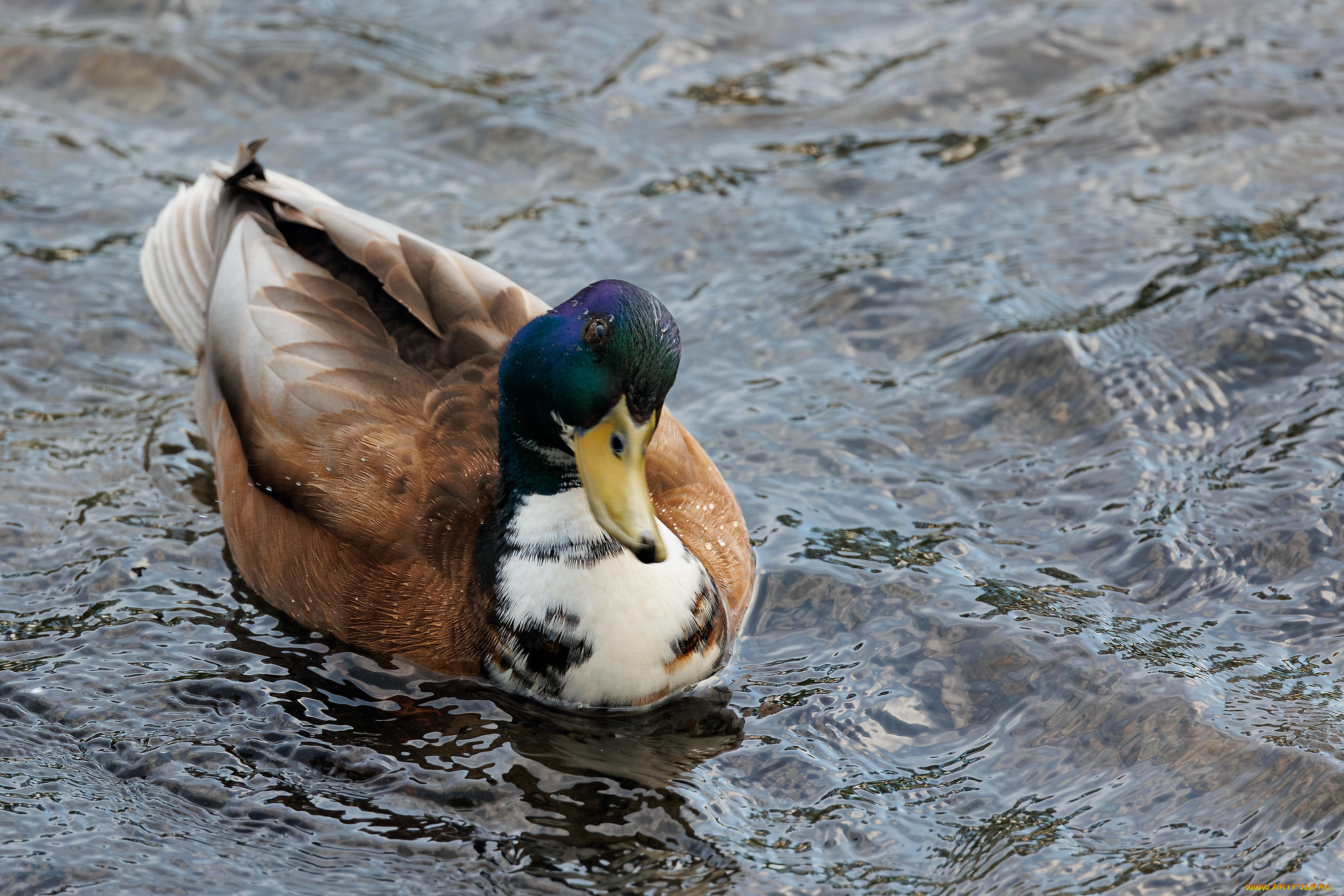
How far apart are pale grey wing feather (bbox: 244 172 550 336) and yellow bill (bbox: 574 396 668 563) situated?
1215mm

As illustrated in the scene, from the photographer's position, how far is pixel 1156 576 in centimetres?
603

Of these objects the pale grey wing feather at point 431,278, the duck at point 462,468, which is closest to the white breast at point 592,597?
the duck at point 462,468

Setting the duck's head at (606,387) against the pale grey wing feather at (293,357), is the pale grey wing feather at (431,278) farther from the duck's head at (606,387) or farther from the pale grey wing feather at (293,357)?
the duck's head at (606,387)

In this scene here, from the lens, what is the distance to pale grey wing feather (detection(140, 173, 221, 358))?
284 inches

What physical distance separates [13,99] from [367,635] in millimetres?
6032

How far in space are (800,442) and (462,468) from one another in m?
1.96

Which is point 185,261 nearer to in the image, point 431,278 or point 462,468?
point 431,278

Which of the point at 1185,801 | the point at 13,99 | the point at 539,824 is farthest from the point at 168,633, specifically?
the point at 13,99

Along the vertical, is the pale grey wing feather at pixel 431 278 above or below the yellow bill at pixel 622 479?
above

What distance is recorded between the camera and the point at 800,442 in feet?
23.1

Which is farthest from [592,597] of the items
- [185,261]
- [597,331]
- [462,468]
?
[185,261]

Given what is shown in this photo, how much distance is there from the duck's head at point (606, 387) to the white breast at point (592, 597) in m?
0.24

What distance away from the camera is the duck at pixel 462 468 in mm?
4977

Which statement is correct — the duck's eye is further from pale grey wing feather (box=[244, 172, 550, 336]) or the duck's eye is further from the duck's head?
pale grey wing feather (box=[244, 172, 550, 336])
